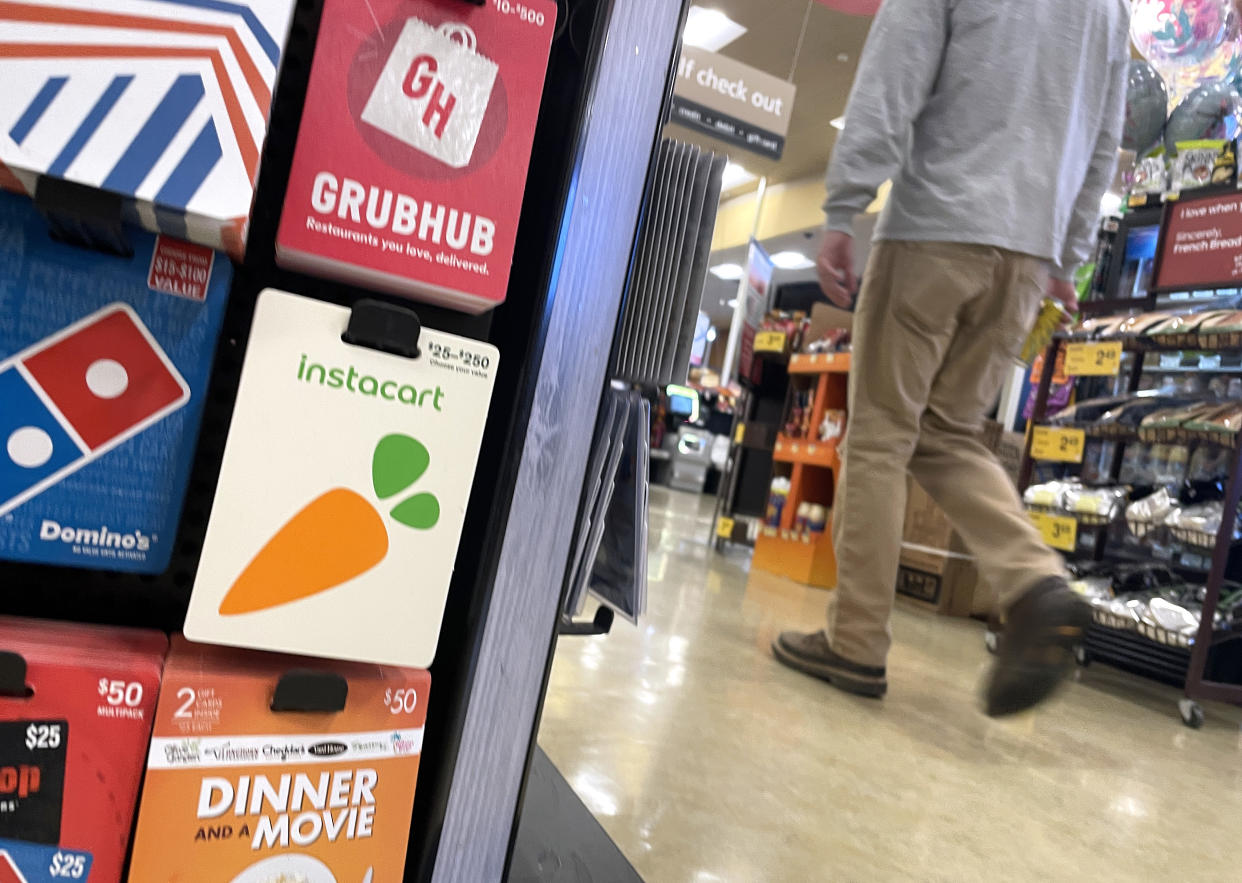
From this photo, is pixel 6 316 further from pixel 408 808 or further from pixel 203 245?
pixel 408 808

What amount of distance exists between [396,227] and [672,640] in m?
1.51

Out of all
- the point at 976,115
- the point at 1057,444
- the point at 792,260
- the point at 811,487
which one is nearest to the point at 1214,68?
the point at 1057,444

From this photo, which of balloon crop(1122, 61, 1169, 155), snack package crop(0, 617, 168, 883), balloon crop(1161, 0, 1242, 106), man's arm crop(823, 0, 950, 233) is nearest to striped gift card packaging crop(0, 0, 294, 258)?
snack package crop(0, 617, 168, 883)

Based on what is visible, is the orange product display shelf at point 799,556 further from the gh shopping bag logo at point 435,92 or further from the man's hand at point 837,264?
the gh shopping bag logo at point 435,92

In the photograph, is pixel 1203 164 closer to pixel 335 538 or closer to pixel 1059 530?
pixel 1059 530

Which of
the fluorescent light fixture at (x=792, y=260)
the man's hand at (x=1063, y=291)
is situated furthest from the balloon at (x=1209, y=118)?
the fluorescent light fixture at (x=792, y=260)

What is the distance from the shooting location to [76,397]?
39cm

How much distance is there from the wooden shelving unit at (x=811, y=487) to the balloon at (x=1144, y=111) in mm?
1333

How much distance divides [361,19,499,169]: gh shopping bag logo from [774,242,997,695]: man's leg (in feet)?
4.22

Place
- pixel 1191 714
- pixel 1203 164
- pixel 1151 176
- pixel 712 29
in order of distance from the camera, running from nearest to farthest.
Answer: pixel 1191 714
pixel 1203 164
pixel 1151 176
pixel 712 29

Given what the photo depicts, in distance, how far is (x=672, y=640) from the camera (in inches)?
70.6

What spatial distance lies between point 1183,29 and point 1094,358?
61.3 inches

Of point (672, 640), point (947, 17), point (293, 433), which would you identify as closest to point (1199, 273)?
point (947, 17)

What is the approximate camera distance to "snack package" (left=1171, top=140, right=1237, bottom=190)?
8.45 feet
